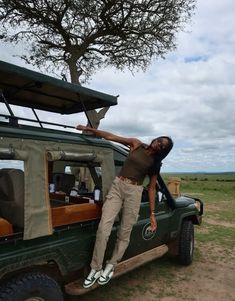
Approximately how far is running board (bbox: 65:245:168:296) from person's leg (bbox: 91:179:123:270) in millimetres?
258

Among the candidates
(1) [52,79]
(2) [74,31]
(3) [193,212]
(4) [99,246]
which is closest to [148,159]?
(4) [99,246]

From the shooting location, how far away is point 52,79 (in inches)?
171

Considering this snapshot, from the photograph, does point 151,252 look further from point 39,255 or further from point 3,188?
point 3,188

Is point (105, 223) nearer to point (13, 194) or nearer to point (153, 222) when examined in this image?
point (153, 222)

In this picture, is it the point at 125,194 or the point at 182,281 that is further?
the point at 182,281

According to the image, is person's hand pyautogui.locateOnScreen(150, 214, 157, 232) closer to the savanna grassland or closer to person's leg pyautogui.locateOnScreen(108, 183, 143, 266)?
person's leg pyautogui.locateOnScreen(108, 183, 143, 266)

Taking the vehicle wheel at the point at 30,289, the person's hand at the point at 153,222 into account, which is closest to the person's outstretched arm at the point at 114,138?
the person's hand at the point at 153,222

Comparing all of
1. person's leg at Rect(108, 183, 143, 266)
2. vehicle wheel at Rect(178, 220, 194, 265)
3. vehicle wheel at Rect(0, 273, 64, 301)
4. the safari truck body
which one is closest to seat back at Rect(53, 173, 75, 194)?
the safari truck body

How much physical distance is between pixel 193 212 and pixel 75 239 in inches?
117

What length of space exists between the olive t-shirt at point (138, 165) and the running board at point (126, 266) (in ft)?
3.72

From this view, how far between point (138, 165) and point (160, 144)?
37cm

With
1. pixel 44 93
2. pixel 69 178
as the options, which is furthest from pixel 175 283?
pixel 44 93

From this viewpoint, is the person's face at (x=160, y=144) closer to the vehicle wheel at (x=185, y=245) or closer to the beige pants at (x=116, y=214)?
the beige pants at (x=116, y=214)

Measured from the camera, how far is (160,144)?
15.2ft
